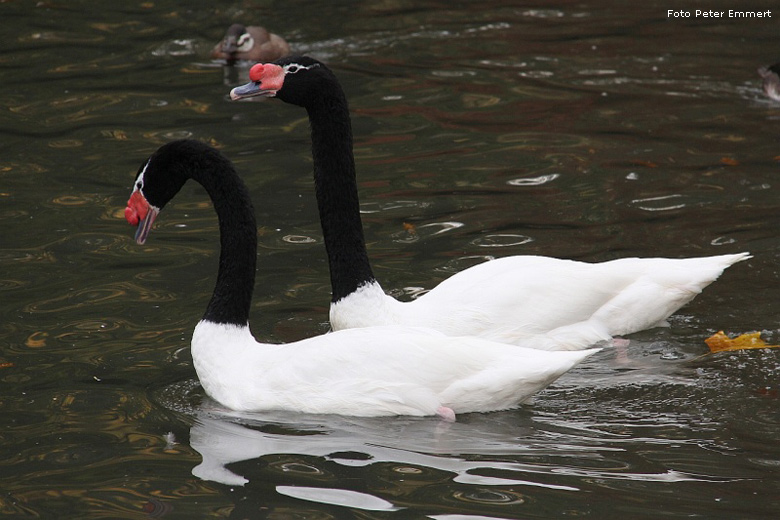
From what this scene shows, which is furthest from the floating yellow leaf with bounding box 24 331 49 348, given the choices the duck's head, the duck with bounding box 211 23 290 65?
the duck's head

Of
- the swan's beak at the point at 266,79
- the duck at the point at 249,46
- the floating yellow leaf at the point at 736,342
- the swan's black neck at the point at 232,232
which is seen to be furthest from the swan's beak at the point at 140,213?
the duck at the point at 249,46

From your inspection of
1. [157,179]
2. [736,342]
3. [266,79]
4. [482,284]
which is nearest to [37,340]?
[157,179]

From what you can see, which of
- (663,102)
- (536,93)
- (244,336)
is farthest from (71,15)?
(244,336)

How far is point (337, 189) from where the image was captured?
8305 mm

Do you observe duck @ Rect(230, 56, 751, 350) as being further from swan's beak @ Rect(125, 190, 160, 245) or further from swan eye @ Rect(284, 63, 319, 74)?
swan's beak @ Rect(125, 190, 160, 245)

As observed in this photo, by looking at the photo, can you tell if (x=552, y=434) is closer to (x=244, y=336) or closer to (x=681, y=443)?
(x=681, y=443)

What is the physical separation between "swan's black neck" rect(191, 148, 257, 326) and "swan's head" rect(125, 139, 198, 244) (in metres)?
0.12

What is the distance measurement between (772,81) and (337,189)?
21.9ft

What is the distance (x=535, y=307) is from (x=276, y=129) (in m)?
5.73

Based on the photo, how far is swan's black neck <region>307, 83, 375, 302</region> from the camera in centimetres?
815

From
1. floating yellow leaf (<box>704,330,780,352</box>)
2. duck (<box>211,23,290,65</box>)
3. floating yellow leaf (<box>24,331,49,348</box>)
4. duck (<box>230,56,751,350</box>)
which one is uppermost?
duck (<box>211,23,290,65</box>)

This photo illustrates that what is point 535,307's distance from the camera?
26.0ft

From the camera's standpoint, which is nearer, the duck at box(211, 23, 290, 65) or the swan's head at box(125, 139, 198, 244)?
the swan's head at box(125, 139, 198, 244)

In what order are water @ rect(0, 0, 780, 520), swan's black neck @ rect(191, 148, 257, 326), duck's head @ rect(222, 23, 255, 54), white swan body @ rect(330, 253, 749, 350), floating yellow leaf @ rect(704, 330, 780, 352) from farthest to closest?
duck's head @ rect(222, 23, 255, 54) < floating yellow leaf @ rect(704, 330, 780, 352) < white swan body @ rect(330, 253, 749, 350) < swan's black neck @ rect(191, 148, 257, 326) < water @ rect(0, 0, 780, 520)
